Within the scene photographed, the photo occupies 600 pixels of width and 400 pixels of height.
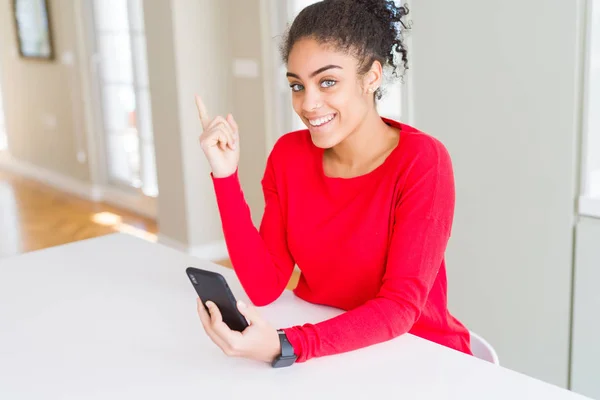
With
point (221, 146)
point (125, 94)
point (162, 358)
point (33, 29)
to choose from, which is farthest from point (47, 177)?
point (162, 358)

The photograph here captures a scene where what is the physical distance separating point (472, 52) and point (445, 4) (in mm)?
214

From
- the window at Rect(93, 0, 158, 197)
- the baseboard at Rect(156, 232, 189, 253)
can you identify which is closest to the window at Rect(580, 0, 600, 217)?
the baseboard at Rect(156, 232, 189, 253)

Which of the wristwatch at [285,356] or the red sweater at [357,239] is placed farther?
the red sweater at [357,239]

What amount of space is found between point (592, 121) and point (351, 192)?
1.11 m

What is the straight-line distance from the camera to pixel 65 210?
18.0ft

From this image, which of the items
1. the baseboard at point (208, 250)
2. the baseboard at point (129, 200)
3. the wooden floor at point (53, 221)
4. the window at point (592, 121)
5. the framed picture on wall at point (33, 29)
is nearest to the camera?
the window at point (592, 121)

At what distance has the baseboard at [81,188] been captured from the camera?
5156 millimetres

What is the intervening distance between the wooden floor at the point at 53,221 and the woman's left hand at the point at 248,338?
297 centimetres

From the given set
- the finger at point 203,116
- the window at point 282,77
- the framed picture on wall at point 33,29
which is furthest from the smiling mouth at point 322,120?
the framed picture on wall at point 33,29

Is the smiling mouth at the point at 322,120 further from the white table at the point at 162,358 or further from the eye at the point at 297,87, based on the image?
the white table at the point at 162,358

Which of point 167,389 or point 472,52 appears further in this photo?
point 472,52

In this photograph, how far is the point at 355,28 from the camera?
1.49m

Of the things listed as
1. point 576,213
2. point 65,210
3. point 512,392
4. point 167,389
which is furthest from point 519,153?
point 65,210

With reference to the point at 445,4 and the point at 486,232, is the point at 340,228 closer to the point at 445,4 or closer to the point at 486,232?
the point at 486,232
